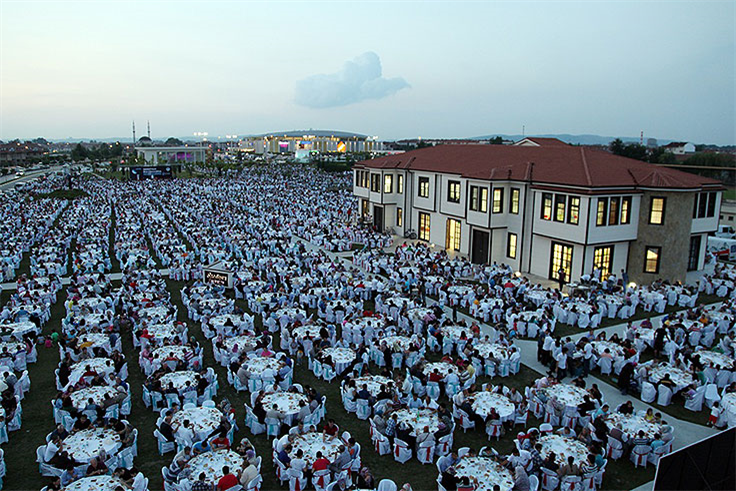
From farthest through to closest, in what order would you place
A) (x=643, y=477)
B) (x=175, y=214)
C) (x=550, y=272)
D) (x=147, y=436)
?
1. (x=175, y=214)
2. (x=550, y=272)
3. (x=147, y=436)
4. (x=643, y=477)

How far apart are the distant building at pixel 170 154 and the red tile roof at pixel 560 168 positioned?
102 metres

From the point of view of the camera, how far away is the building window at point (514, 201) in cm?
2655

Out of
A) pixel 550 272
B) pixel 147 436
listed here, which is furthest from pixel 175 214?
pixel 147 436

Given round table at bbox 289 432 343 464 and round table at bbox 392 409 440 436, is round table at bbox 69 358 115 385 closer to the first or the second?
round table at bbox 289 432 343 464

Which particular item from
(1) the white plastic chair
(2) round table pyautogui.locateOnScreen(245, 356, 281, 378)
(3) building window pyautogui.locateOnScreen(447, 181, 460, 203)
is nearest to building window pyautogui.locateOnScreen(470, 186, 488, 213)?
(3) building window pyautogui.locateOnScreen(447, 181, 460, 203)

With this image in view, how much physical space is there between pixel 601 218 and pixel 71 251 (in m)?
29.1

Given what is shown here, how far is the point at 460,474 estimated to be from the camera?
9.13 m

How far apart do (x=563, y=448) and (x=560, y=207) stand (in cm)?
1615

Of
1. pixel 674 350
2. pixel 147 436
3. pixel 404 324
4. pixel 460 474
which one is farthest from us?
pixel 404 324

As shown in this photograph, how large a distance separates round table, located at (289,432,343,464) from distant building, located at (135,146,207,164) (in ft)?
394

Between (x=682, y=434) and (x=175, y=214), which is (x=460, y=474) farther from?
(x=175, y=214)

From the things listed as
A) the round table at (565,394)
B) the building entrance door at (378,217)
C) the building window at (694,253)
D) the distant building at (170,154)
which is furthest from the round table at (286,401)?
the distant building at (170,154)

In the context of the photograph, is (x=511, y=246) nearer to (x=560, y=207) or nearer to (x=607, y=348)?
(x=560, y=207)

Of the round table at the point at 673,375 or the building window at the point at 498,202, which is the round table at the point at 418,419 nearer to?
the round table at the point at 673,375
